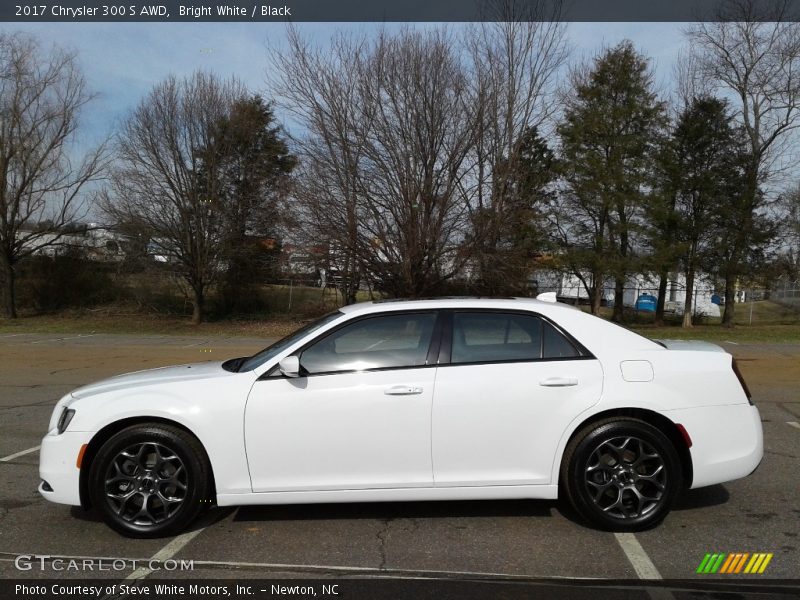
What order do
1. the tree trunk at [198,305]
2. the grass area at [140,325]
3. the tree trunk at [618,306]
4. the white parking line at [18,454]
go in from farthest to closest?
the tree trunk at [618,306] → the tree trunk at [198,305] → the grass area at [140,325] → the white parking line at [18,454]

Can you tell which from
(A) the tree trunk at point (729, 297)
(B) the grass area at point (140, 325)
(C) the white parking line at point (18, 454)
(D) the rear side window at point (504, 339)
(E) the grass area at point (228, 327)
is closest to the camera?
(D) the rear side window at point (504, 339)

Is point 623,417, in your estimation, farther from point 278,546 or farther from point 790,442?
point 790,442

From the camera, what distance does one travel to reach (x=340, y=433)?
416cm

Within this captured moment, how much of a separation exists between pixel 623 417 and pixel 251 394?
246 cm

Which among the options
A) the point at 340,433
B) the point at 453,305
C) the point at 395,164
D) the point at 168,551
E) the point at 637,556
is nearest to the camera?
the point at 637,556

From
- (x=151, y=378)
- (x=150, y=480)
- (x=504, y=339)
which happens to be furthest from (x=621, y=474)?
(x=151, y=378)

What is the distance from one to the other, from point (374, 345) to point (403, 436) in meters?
0.66

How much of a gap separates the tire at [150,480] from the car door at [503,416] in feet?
5.16

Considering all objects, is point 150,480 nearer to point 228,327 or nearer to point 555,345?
point 555,345

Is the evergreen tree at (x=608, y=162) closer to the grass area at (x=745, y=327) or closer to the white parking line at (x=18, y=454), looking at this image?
the grass area at (x=745, y=327)

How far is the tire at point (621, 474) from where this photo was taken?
4.23 m

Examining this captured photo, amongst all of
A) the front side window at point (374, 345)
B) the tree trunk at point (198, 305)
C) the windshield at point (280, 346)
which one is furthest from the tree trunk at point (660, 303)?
the windshield at point (280, 346)

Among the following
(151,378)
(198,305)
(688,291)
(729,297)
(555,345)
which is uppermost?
(688,291)

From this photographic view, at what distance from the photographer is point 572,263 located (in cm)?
2617
